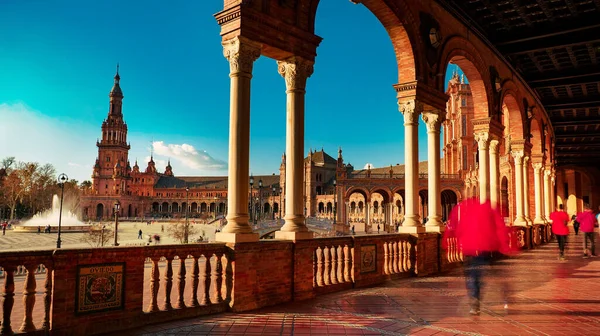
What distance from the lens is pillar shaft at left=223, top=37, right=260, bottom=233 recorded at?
6562 millimetres

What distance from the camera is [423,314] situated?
6.03 meters

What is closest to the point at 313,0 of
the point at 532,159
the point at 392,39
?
the point at 392,39

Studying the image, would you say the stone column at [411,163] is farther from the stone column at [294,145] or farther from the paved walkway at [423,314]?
the stone column at [294,145]

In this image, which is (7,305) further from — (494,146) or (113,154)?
(113,154)

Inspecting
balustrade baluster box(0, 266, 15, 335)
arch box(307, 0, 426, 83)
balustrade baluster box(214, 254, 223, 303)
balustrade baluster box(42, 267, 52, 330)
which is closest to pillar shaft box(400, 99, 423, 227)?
arch box(307, 0, 426, 83)

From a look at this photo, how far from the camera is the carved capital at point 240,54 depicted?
6.72 metres

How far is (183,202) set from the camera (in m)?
129

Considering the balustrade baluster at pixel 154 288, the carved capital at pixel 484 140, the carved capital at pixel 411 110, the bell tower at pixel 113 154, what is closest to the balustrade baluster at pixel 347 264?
the balustrade baluster at pixel 154 288

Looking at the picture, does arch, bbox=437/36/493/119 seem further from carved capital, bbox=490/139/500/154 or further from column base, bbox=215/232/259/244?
column base, bbox=215/232/259/244

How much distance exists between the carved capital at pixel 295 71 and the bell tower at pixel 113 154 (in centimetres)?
12734

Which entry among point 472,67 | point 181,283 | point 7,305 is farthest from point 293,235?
point 472,67

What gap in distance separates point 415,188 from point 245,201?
506 cm

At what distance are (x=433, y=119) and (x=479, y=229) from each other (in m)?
5.71

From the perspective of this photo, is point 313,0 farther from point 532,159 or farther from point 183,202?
point 183,202
